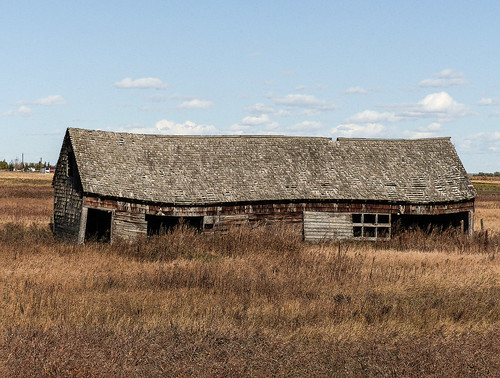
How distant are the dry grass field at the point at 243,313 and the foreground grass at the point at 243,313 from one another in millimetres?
29

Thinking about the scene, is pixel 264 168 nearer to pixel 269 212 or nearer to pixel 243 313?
pixel 269 212

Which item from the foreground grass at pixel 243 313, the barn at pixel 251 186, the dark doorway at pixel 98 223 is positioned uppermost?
the barn at pixel 251 186

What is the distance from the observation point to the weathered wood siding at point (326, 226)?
2548 cm

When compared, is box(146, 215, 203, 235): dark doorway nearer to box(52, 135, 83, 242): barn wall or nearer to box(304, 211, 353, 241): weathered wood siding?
box(52, 135, 83, 242): barn wall

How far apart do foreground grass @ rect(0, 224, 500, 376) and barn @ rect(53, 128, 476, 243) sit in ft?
17.1

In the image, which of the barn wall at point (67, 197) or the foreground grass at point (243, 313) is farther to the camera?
the barn wall at point (67, 197)

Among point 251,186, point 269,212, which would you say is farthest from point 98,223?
point 269,212

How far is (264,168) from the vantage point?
2675 centimetres

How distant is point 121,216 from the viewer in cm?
2320

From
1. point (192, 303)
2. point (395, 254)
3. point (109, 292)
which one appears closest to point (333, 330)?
point (192, 303)

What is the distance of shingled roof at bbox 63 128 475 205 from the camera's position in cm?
2433

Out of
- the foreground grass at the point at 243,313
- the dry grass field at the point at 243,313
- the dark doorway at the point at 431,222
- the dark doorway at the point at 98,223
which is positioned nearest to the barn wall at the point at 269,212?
the dark doorway at the point at 431,222

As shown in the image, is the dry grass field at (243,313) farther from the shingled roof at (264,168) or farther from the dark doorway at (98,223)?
the dark doorway at (98,223)

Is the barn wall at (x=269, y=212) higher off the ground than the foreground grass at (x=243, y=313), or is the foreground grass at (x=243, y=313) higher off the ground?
the barn wall at (x=269, y=212)
